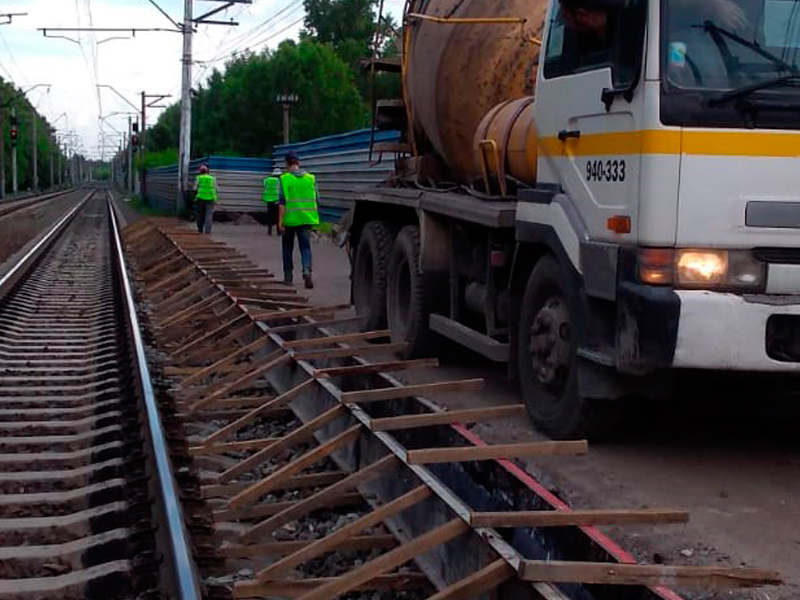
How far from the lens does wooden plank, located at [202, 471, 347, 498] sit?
6199 mm

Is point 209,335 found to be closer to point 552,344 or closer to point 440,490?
point 552,344

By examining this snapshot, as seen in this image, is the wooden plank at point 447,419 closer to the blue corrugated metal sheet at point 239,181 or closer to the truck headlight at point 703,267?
the truck headlight at point 703,267

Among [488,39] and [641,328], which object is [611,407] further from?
[488,39]

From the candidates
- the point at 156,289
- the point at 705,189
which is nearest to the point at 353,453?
the point at 705,189

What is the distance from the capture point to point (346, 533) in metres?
4.95

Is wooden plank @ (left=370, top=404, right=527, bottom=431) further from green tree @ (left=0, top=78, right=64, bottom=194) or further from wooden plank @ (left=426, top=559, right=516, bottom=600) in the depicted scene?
green tree @ (left=0, top=78, right=64, bottom=194)

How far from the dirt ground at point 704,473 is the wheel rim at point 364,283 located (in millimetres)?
2510

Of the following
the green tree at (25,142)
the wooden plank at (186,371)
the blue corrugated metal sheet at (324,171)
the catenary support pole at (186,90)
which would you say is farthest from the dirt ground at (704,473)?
the green tree at (25,142)

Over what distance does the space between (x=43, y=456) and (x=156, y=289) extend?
9.44m

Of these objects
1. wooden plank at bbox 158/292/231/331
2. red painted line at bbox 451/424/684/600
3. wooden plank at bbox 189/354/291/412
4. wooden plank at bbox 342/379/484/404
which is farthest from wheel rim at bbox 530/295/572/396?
wooden plank at bbox 158/292/231/331

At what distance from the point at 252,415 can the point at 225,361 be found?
182 cm

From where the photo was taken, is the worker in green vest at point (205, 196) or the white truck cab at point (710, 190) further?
the worker in green vest at point (205, 196)

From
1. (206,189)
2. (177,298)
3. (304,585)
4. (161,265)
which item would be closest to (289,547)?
(304,585)

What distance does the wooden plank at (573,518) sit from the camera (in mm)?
4539
